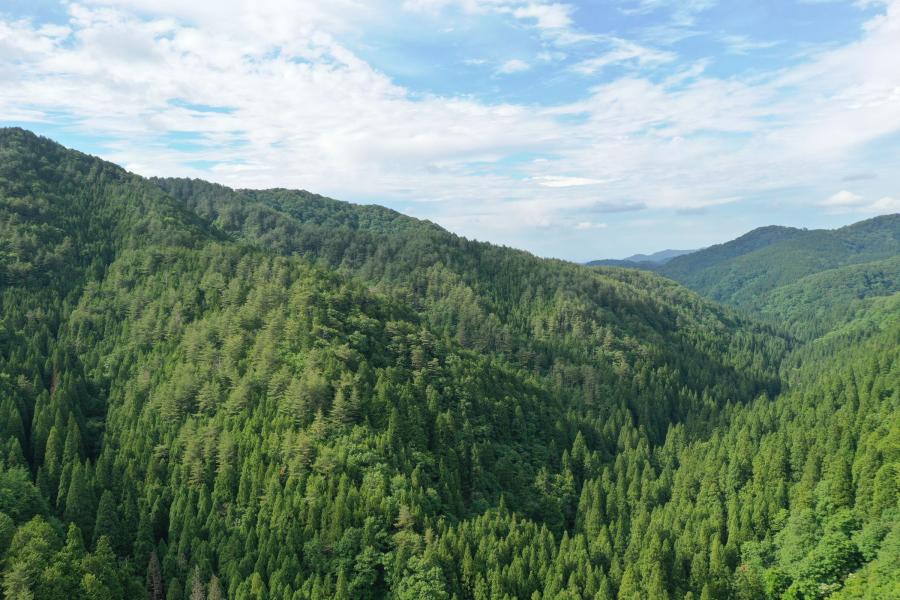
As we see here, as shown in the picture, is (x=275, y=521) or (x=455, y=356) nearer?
(x=275, y=521)

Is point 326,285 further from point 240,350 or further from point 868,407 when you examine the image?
point 868,407

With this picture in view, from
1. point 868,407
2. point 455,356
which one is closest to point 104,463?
point 455,356

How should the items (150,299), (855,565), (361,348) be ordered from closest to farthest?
(855,565), (361,348), (150,299)

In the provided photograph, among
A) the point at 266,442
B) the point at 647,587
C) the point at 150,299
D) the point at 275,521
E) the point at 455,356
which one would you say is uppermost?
the point at 150,299

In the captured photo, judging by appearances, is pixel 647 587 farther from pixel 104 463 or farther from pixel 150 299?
pixel 150 299

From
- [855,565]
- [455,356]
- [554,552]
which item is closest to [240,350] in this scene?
[455,356]

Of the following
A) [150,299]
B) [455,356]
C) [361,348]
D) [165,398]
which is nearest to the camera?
[165,398]

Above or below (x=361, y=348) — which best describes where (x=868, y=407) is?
below
